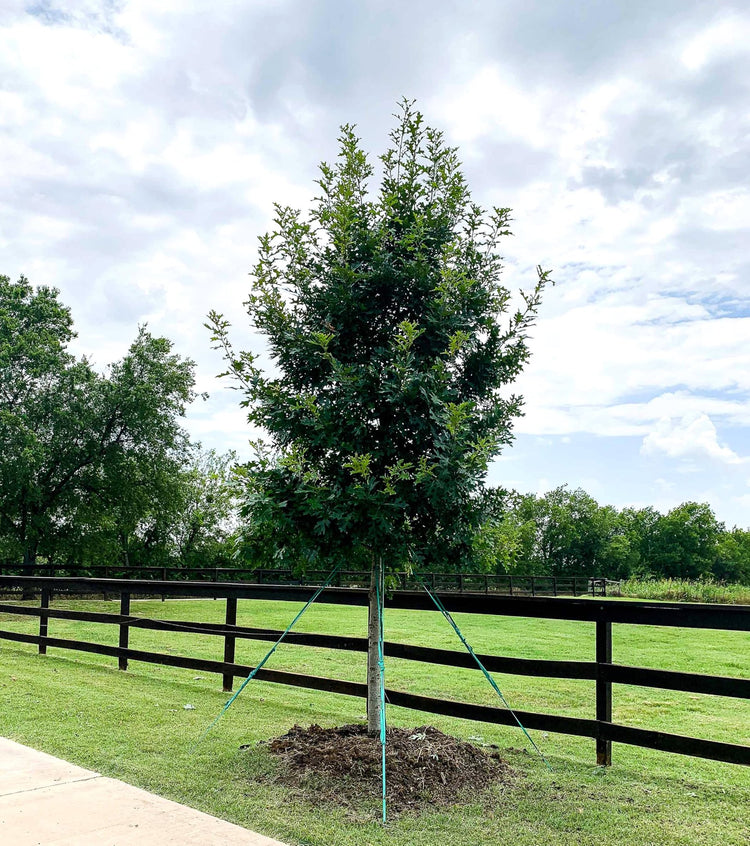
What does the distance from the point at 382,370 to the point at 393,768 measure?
2.75 metres

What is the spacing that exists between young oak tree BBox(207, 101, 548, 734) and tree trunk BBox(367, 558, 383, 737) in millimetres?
13

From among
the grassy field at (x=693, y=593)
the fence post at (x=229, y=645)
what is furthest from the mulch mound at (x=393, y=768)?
the grassy field at (x=693, y=593)

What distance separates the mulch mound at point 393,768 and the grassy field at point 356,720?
0.45 feet

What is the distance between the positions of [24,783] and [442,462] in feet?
11.2

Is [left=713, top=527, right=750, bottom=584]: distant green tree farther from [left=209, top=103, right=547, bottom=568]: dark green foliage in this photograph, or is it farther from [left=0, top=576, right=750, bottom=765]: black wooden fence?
[left=209, top=103, right=547, bottom=568]: dark green foliage

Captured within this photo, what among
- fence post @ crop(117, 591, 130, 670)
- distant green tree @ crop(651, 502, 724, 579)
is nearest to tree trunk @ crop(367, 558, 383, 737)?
fence post @ crop(117, 591, 130, 670)

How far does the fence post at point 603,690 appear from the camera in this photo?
545 centimetres

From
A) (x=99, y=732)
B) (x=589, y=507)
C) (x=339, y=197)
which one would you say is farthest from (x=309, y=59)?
(x=589, y=507)

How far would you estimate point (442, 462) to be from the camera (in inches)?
196

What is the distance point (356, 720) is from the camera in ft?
23.2

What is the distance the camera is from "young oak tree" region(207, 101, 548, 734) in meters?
5.15

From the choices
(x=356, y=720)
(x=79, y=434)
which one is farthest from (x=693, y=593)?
(x=356, y=720)

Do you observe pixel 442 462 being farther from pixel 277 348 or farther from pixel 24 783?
pixel 24 783

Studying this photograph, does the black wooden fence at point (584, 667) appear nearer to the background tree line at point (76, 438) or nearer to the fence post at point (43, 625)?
the fence post at point (43, 625)
